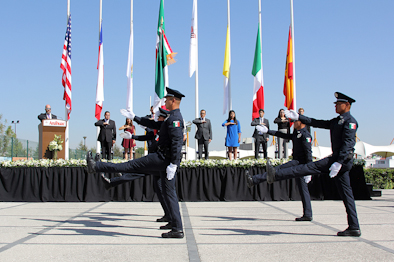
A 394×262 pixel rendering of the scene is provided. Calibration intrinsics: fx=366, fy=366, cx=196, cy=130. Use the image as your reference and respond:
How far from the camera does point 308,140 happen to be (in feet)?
22.6

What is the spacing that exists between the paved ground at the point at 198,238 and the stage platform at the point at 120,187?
303 centimetres

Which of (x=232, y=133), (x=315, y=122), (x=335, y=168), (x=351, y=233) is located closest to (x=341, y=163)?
(x=335, y=168)

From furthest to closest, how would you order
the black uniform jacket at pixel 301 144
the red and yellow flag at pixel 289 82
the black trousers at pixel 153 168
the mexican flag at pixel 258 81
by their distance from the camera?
the red and yellow flag at pixel 289 82 → the mexican flag at pixel 258 81 → the black uniform jacket at pixel 301 144 → the black trousers at pixel 153 168

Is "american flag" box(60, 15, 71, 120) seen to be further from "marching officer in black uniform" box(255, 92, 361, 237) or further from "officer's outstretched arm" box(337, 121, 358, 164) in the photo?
"officer's outstretched arm" box(337, 121, 358, 164)

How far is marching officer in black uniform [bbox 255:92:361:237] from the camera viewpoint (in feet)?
17.1

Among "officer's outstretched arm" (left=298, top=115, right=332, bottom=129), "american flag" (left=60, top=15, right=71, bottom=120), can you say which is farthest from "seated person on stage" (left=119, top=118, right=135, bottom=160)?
"officer's outstretched arm" (left=298, top=115, right=332, bottom=129)

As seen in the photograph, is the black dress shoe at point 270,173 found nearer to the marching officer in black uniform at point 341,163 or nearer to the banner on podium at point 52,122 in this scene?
the marching officer in black uniform at point 341,163

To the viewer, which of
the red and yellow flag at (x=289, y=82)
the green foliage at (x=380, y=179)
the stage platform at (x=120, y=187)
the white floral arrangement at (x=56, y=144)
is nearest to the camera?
the stage platform at (x=120, y=187)

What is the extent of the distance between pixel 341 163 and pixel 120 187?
726 cm

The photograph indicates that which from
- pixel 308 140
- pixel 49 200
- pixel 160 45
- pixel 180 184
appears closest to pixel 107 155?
pixel 49 200

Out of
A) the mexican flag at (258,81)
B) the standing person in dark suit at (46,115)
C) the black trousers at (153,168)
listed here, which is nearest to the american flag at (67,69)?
the standing person in dark suit at (46,115)

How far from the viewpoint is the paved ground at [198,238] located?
4023mm

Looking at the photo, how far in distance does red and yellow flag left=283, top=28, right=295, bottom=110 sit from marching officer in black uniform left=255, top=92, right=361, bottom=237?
10.6 metres

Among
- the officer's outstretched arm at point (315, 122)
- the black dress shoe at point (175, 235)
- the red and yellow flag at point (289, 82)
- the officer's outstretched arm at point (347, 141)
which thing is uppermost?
the red and yellow flag at point (289, 82)
